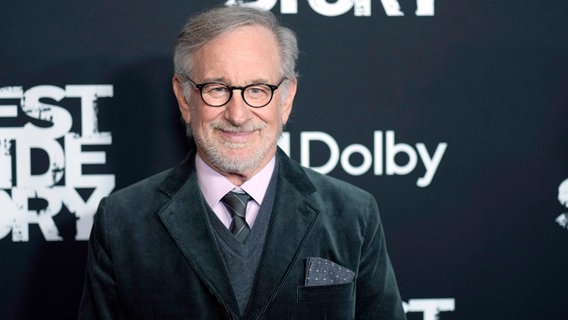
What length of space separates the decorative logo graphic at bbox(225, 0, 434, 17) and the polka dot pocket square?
681 mm

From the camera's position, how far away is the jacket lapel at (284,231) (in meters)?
1.50

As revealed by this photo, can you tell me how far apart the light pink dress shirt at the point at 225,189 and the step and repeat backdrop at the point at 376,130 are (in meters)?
0.37

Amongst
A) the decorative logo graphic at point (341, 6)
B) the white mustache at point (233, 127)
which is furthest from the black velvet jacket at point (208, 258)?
the decorative logo graphic at point (341, 6)

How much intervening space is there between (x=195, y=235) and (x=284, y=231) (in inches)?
7.0

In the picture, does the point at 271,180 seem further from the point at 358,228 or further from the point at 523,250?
the point at 523,250

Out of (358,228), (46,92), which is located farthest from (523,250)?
(46,92)

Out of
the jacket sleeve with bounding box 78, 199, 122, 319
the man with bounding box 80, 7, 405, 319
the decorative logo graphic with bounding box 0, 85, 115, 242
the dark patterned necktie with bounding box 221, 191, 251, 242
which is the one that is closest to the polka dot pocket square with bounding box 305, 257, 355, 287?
the man with bounding box 80, 7, 405, 319

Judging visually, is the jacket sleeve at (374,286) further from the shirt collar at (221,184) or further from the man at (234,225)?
the shirt collar at (221,184)

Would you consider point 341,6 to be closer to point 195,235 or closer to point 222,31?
point 222,31

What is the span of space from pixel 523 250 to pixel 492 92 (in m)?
0.42

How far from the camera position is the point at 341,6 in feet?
6.36

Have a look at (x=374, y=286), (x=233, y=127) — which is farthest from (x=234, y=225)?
(x=374, y=286)

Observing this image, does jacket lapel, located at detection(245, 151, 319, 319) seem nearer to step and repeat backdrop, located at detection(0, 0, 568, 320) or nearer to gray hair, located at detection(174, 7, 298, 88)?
gray hair, located at detection(174, 7, 298, 88)

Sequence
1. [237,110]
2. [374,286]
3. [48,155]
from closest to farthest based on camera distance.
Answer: [237,110] < [374,286] < [48,155]
